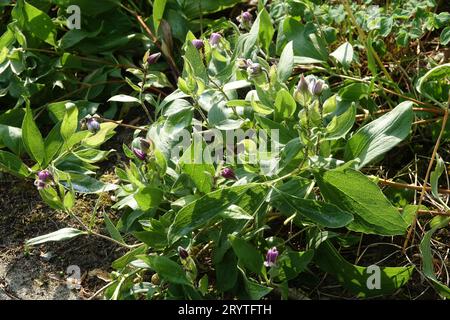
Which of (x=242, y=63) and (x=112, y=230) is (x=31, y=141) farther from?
(x=242, y=63)

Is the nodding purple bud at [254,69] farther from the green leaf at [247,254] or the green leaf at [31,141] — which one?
the green leaf at [31,141]

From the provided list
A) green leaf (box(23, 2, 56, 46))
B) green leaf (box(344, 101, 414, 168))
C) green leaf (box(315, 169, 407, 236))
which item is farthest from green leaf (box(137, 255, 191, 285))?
green leaf (box(23, 2, 56, 46))

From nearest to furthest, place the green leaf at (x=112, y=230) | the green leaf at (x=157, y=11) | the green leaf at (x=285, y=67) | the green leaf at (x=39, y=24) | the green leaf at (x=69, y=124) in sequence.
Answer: the green leaf at (x=112, y=230) < the green leaf at (x=285, y=67) < the green leaf at (x=69, y=124) < the green leaf at (x=157, y=11) < the green leaf at (x=39, y=24)

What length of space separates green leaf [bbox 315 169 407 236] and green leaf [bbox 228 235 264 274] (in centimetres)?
21

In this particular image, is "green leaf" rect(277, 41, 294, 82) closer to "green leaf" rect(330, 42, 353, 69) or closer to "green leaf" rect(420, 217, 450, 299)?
"green leaf" rect(330, 42, 353, 69)

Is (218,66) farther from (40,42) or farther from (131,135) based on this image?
(40,42)

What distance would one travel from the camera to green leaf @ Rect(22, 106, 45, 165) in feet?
7.27

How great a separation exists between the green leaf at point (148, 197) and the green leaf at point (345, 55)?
663 millimetres

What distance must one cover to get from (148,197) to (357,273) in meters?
0.52

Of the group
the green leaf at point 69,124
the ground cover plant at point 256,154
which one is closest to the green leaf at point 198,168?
the ground cover plant at point 256,154

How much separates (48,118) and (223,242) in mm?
918

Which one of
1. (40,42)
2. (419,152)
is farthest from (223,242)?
(40,42)

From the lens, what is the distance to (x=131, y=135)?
2.58 metres

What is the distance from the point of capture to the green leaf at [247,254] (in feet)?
6.24
